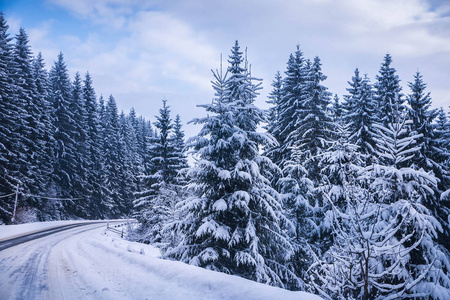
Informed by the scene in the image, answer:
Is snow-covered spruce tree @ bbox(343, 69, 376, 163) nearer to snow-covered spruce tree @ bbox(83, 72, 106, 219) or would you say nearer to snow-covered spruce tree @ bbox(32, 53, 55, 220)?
snow-covered spruce tree @ bbox(32, 53, 55, 220)

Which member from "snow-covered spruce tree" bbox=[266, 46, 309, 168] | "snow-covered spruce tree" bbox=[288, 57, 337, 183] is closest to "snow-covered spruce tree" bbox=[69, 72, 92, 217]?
"snow-covered spruce tree" bbox=[266, 46, 309, 168]

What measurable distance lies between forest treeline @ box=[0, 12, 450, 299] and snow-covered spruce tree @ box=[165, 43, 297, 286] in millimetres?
50

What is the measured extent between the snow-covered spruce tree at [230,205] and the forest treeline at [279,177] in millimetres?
50

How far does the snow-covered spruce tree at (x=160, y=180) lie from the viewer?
67.4 ft

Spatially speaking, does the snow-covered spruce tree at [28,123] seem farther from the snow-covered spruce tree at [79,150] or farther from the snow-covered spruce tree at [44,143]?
the snow-covered spruce tree at [79,150]

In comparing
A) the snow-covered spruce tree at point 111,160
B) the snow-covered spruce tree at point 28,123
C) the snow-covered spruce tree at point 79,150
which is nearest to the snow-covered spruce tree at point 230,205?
the snow-covered spruce tree at point 28,123

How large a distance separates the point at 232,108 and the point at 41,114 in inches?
1077

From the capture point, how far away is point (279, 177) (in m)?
18.3

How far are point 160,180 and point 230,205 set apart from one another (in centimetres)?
1445

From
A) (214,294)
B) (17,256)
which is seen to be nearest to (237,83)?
(214,294)

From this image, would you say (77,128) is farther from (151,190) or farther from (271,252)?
(271,252)

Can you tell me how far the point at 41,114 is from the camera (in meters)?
28.3

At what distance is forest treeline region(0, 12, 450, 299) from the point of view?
5.84 meters

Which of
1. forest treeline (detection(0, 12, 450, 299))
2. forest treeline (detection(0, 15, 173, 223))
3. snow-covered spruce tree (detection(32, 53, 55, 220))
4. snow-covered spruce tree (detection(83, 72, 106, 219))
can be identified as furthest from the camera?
snow-covered spruce tree (detection(83, 72, 106, 219))
